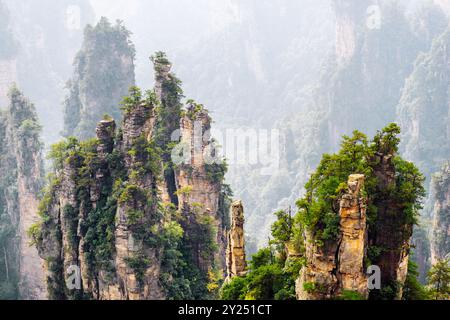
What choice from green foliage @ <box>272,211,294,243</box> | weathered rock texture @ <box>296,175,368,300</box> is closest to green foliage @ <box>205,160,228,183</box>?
green foliage @ <box>272,211,294,243</box>

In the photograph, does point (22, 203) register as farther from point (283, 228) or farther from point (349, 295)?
point (349, 295)

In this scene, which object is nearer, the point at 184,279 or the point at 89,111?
the point at 184,279

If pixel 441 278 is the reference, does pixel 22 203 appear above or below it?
above

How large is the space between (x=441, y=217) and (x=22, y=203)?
1259 inches

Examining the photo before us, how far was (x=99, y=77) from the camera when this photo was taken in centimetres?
7362

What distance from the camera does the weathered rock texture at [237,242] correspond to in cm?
2678

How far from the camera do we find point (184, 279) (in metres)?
34.2

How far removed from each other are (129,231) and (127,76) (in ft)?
153

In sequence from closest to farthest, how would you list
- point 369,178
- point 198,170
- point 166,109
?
point 369,178 < point 198,170 < point 166,109

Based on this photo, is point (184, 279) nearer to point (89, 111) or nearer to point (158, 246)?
point (158, 246)

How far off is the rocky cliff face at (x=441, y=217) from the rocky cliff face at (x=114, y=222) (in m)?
25.0

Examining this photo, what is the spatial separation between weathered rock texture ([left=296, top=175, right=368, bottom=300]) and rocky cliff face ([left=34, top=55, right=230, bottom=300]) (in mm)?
12542

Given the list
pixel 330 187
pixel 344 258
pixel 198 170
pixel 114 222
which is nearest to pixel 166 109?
pixel 198 170

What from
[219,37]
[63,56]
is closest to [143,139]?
[63,56]
